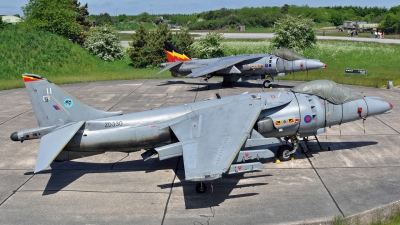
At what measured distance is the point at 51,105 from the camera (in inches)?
557

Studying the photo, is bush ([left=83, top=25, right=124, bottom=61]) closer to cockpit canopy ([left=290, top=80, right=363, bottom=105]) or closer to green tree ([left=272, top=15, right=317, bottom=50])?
green tree ([left=272, top=15, right=317, bottom=50])

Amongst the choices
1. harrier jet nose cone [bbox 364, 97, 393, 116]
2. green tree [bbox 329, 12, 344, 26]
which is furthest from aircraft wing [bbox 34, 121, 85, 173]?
green tree [bbox 329, 12, 344, 26]

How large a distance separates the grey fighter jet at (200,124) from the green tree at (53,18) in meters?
45.8

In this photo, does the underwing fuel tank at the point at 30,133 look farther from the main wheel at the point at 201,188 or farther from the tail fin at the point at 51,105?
the main wheel at the point at 201,188

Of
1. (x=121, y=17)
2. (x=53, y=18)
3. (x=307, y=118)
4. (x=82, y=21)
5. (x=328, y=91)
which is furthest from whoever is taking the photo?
(x=121, y=17)

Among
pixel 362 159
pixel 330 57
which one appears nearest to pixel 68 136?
pixel 362 159

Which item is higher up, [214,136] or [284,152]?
[214,136]

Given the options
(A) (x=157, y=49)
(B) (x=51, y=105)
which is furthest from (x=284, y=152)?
(A) (x=157, y=49)

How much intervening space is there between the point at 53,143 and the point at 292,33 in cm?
4480

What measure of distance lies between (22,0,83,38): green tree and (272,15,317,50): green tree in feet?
92.5

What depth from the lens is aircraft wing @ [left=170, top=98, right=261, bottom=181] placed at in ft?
36.8

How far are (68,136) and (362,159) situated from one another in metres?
11.0

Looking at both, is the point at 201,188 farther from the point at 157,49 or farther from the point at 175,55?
the point at 157,49

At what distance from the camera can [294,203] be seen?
40.1ft
